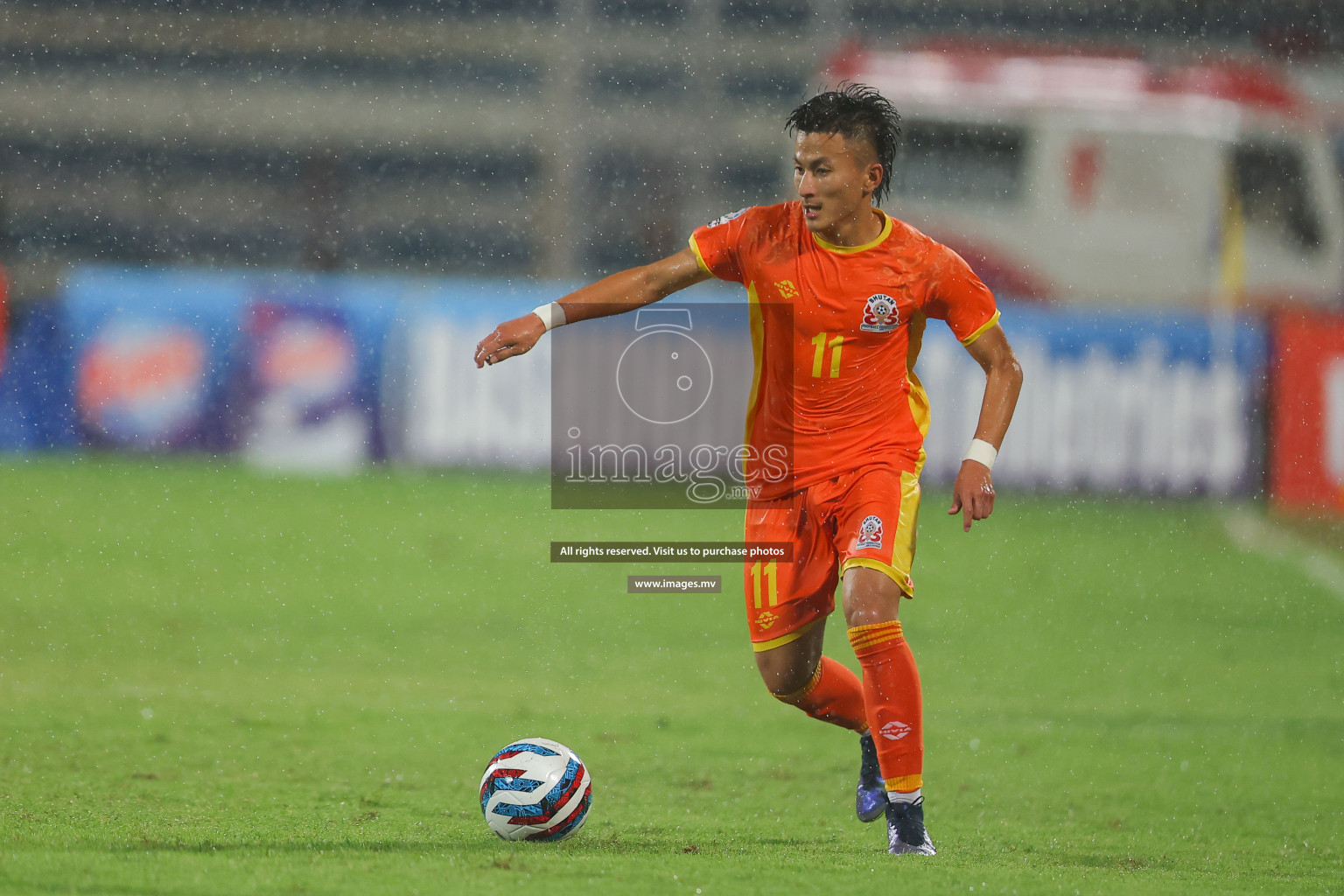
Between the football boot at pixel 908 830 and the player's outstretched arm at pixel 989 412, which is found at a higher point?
the player's outstretched arm at pixel 989 412

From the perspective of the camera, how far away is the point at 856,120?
453 cm

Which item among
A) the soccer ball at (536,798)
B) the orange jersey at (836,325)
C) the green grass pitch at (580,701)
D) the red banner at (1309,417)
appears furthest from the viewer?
the red banner at (1309,417)

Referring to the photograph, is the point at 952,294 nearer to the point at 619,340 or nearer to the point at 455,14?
the point at 619,340

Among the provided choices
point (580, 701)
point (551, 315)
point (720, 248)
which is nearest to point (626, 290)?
point (551, 315)

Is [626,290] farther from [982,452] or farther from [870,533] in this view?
[982,452]

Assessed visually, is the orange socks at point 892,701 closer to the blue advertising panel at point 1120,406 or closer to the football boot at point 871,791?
the football boot at point 871,791

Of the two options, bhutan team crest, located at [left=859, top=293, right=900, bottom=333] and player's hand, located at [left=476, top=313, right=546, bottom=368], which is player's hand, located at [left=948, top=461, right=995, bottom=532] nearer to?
bhutan team crest, located at [left=859, top=293, right=900, bottom=333]

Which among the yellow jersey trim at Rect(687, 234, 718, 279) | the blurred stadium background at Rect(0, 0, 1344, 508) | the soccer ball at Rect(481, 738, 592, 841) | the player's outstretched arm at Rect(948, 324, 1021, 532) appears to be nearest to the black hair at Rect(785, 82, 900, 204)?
the yellow jersey trim at Rect(687, 234, 718, 279)

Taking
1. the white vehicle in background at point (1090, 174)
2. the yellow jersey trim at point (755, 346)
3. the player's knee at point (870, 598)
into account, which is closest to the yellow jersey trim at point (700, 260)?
the yellow jersey trim at point (755, 346)

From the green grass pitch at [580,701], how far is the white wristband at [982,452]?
1.12 meters

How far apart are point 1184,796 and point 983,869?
1.79 m

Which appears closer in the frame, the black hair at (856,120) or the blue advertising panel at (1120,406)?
the black hair at (856,120)

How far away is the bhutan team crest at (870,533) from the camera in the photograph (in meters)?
4.41

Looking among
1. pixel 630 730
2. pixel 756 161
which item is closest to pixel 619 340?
pixel 630 730
